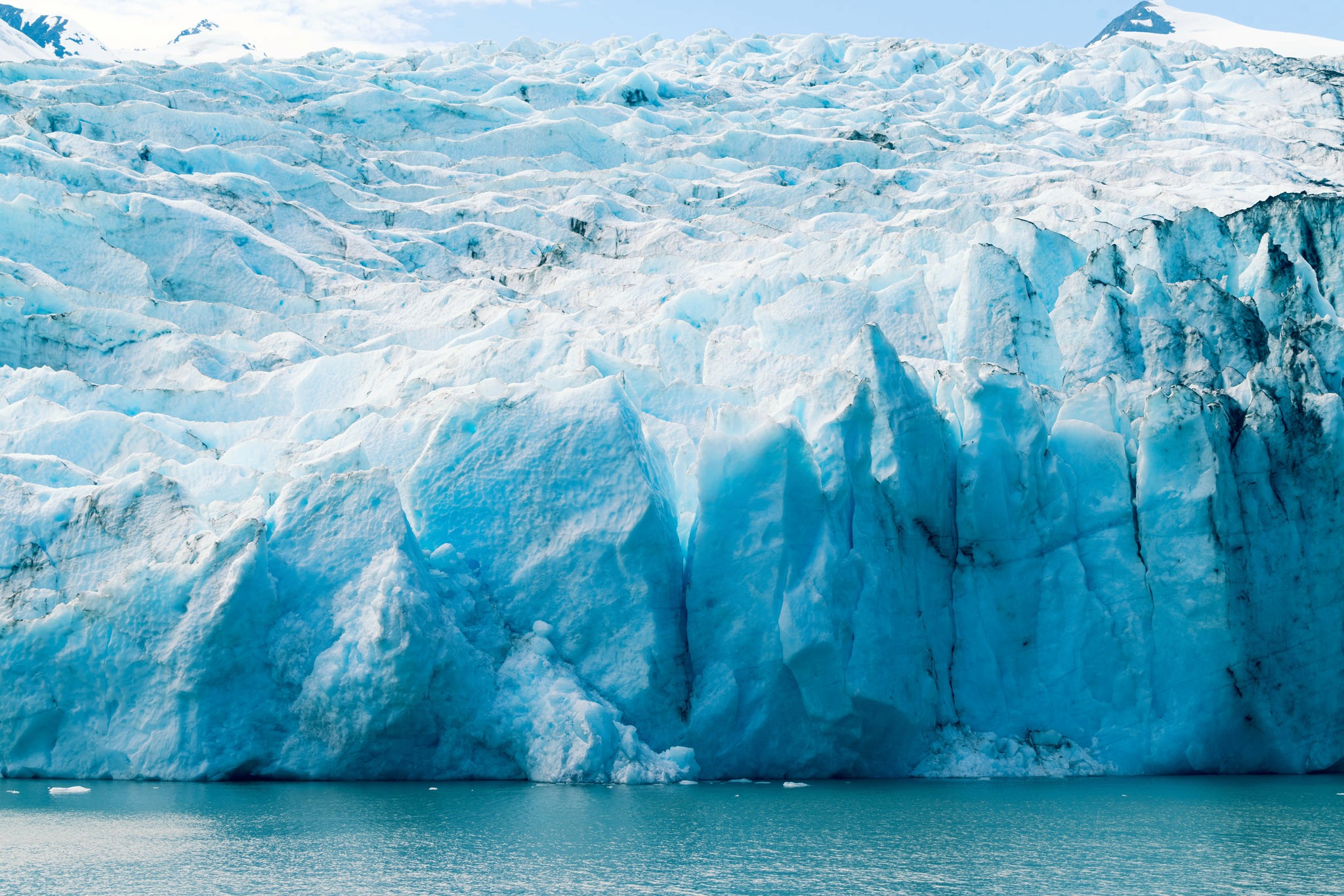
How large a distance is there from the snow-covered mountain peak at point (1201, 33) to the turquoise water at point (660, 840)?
43.0 m

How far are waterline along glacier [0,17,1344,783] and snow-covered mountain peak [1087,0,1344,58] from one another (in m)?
35.9

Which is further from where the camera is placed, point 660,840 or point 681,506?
point 681,506

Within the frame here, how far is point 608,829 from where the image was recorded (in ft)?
27.9

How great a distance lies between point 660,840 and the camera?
26.9 ft

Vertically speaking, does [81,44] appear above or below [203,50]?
above

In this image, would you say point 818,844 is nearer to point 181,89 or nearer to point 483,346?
point 483,346

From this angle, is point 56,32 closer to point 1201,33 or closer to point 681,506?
point 1201,33

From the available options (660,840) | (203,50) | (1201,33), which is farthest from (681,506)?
(1201,33)

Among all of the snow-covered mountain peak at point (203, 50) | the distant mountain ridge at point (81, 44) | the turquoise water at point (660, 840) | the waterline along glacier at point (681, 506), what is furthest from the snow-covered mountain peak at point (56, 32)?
the turquoise water at point (660, 840)

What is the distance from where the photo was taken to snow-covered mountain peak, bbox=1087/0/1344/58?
51156 millimetres

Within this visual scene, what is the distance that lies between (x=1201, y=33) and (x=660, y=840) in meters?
65.7

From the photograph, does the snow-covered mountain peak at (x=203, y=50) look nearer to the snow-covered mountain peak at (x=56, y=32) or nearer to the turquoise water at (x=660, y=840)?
the snow-covered mountain peak at (x=56, y=32)

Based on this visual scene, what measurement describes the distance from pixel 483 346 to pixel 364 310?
13.8 feet

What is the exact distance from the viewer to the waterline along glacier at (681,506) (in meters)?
11.0
